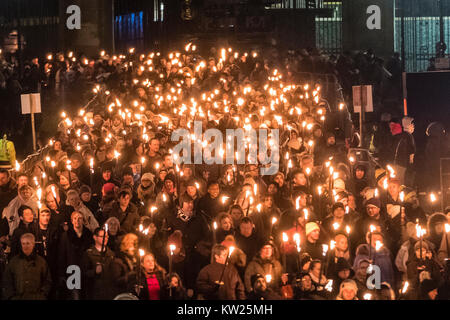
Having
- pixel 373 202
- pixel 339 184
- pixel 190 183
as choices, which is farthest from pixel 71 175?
pixel 373 202

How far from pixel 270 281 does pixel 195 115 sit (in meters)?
9.11

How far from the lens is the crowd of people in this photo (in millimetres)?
11062

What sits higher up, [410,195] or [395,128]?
[395,128]

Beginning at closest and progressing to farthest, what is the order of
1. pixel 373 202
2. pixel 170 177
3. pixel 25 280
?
pixel 25 280 → pixel 373 202 → pixel 170 177

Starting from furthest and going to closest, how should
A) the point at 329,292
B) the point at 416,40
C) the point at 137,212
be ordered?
the point at 416,40, the point at 137,212, the point at 329,292

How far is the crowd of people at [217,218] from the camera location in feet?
36.3

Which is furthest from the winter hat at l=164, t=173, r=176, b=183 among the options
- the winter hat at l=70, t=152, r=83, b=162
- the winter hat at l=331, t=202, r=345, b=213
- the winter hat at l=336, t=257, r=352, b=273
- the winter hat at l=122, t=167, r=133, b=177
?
the winter hat at l=336, t=257, r=352, b=273

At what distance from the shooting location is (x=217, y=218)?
12617 millimetres

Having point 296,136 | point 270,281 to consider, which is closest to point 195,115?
point 296,136

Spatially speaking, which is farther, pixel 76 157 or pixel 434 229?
pixel 76 157

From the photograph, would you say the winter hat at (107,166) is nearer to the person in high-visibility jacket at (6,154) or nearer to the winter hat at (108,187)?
the winter hat at (108,187)

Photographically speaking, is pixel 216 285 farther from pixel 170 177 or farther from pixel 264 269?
pixel 170 177

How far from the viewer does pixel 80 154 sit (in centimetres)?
1683

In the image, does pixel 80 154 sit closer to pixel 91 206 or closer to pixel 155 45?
pixel 91 206
